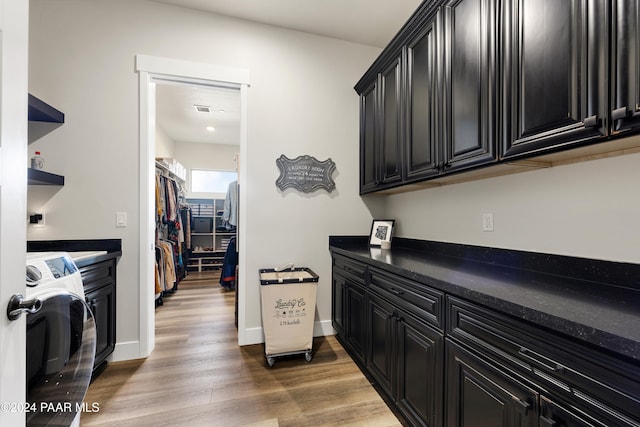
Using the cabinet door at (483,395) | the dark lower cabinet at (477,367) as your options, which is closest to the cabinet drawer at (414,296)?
the dark lower cabinet at (477,367)

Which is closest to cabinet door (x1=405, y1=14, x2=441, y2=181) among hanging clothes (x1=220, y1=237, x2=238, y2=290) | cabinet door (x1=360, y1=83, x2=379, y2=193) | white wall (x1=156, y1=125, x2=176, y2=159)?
cabinet door (x1=360, y1=83, x2=379, y2=193)

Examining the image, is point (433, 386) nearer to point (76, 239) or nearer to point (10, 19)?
point (10, 19)

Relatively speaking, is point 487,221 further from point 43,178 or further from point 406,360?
point 43,178

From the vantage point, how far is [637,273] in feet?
3.51

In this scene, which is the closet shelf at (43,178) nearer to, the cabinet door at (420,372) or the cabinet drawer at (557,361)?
the cabinet door at (420,372)

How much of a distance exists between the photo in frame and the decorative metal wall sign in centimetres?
60

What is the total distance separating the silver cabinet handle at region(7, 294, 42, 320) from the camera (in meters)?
0.71

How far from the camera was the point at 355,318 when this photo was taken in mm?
2221

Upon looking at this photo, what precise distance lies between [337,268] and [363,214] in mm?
666

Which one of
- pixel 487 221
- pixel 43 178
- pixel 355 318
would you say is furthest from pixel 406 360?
pixel 43 178

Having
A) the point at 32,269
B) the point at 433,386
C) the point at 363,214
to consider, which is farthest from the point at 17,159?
the point at 363,214

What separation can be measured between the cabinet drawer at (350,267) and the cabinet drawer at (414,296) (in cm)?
25

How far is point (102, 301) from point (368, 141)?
2.66 meters

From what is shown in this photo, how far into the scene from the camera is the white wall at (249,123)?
2203 millimetres
